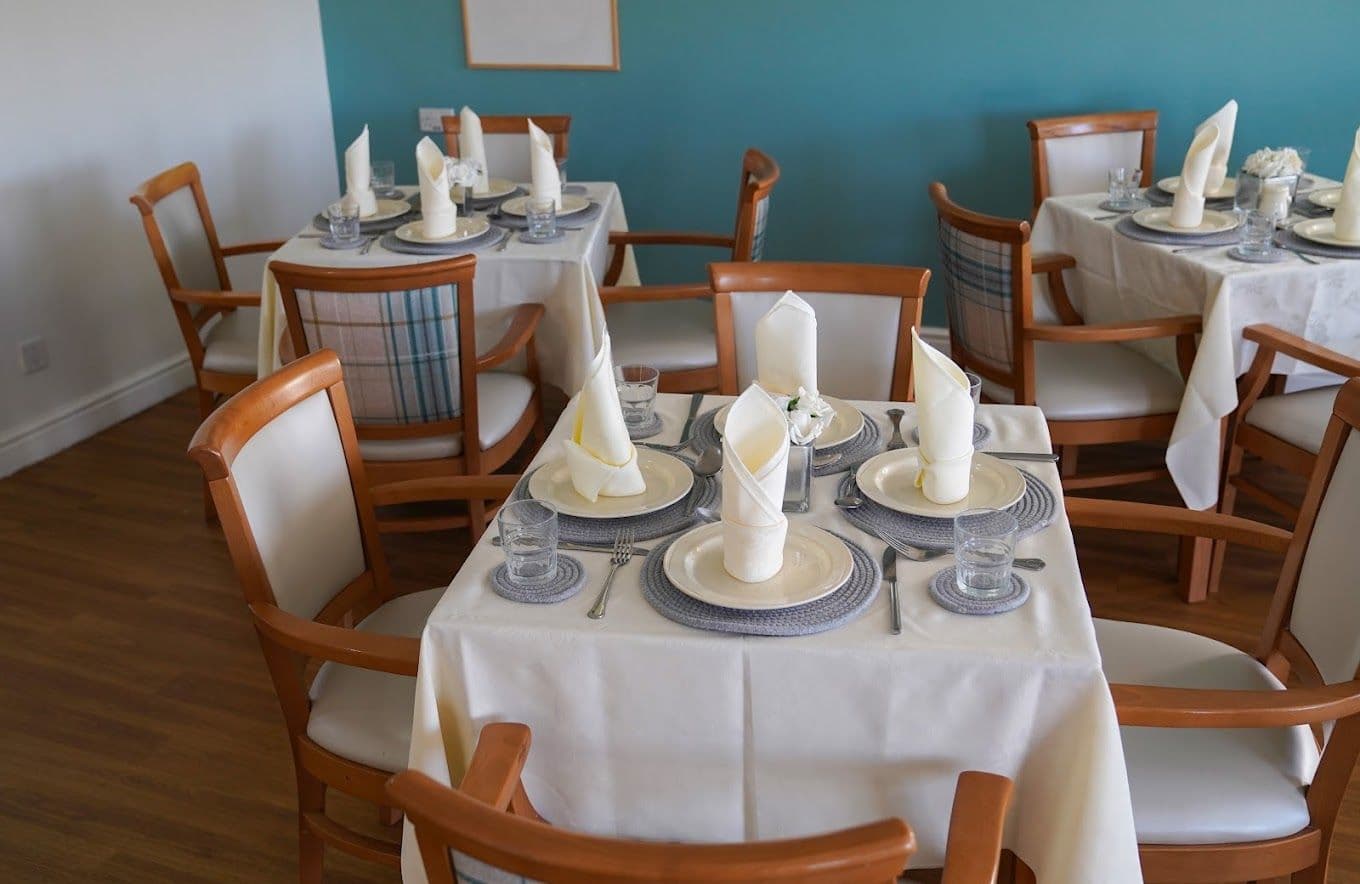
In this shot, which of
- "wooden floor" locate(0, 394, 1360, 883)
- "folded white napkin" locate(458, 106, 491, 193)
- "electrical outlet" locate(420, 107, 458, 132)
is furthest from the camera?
"electrical outlet" locate(420, 107, 458, 132)

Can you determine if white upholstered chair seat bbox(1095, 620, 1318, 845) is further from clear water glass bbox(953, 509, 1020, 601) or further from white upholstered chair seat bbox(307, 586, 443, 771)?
white upholstered chair seat bbox(307, 586, 443, 771)

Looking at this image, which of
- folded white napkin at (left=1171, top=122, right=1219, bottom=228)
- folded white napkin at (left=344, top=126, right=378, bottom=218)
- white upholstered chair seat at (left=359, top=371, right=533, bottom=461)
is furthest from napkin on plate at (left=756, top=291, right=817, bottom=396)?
folded white napkin at (left=344, top=126, right=378, bottom=218)

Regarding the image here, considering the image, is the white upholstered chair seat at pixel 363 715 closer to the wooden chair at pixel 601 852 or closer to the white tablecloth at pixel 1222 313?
the wooden chair at pixel 601 852

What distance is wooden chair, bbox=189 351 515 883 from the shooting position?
5.65 ft

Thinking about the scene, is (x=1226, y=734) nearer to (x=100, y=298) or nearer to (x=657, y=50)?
(x=657, y=50)

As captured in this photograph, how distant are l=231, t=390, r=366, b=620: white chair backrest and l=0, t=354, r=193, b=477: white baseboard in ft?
7.18

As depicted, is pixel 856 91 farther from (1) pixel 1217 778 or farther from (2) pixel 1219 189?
(1) pixel 1217 778

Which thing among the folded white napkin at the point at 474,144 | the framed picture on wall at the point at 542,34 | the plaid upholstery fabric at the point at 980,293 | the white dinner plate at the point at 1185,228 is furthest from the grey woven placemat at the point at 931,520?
the framed picture on wall at the point at 542,34

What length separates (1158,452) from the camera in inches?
145

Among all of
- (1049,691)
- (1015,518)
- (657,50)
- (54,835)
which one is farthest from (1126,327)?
(54,835)

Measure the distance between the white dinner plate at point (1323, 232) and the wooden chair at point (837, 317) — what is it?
115cm

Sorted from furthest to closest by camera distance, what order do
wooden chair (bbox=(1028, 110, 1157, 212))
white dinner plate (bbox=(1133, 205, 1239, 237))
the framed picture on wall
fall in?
the framed picture on wall → wooden chair (bbox=(1028, 110, 1157, 212)) → white dinner plate (bbox=(1133, 205, 1239, 237))

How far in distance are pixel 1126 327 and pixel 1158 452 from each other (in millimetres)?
1020

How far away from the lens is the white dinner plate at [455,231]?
10.4ft
